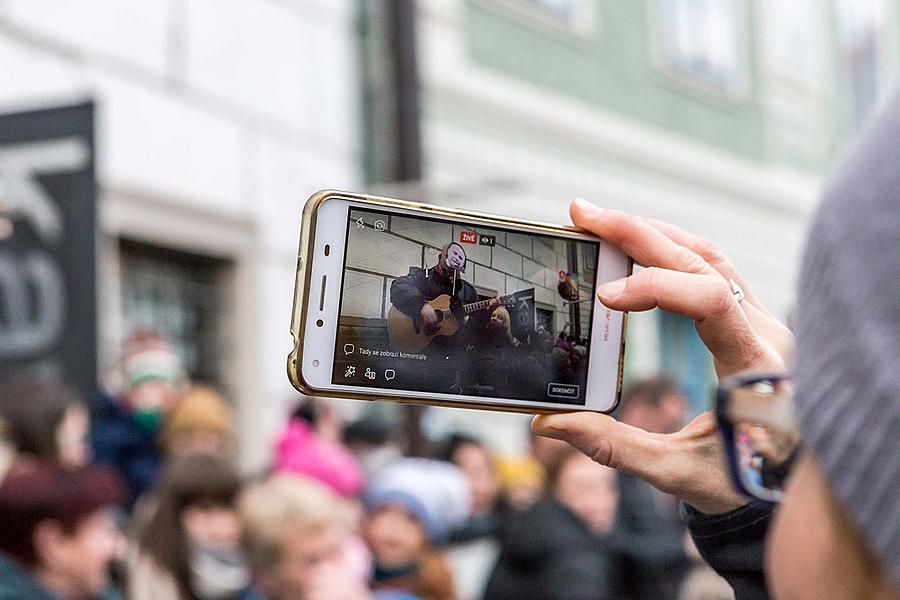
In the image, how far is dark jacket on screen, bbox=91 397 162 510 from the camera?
5.19m

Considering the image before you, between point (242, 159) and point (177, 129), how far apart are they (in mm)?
596

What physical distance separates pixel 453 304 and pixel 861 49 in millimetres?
15777

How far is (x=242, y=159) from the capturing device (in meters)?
8.43

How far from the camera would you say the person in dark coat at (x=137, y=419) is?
17.1 feet

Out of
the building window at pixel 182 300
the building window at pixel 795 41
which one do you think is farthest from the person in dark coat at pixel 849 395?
the building window at pixel 795 41

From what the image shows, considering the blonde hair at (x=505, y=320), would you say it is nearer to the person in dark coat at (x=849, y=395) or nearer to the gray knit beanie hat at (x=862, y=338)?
the person in dark coat at (x=849, y=395)

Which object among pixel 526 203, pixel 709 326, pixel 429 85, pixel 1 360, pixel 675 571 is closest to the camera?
pixel 709 326

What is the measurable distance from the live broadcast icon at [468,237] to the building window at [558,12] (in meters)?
→ 9.11

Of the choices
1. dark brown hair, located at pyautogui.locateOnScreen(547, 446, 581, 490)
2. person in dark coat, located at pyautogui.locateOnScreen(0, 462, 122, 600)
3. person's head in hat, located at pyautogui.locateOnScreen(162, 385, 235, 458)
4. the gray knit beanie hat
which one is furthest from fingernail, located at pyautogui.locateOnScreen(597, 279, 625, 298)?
dark brown hair, located at pyautogui.locateOnScreen(547, 446, 581, 490)

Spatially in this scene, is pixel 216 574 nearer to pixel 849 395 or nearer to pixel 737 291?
pixel 737 291

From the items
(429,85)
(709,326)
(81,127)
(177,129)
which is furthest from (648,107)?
(709,326)

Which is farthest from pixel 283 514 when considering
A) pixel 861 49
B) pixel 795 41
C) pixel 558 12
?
pixel 861 49

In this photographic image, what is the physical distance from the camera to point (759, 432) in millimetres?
1195

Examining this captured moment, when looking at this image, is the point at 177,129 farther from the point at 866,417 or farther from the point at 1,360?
the point at 866,417
